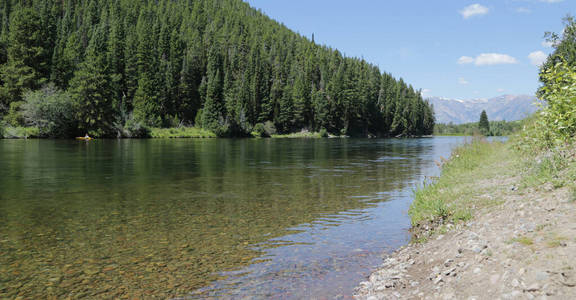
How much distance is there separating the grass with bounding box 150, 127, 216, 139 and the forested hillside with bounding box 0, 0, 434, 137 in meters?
3.00

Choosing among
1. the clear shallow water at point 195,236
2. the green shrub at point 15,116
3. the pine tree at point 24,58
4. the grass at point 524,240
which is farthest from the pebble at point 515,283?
the pine tree at point 24,58

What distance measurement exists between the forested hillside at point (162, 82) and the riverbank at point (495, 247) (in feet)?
265

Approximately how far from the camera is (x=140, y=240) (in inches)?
395

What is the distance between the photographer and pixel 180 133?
100 meters

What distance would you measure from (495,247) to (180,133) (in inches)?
3902

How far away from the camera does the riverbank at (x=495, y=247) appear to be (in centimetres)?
496

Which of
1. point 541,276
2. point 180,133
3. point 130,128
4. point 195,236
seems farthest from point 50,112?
point 541,276

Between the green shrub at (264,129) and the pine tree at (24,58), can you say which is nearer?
the pine tree at (24,58)

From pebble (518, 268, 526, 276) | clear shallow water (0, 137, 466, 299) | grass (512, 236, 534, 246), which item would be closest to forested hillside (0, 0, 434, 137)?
clear shallow water (0, 137, 466, 299)

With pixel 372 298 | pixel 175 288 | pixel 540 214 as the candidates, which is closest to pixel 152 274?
pixel 175 288

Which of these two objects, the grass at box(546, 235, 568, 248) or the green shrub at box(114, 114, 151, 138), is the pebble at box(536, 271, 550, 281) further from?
the green shrub at box(114, 114, 151, 138)

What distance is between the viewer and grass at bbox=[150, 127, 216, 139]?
94250mm

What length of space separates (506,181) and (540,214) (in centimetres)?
584

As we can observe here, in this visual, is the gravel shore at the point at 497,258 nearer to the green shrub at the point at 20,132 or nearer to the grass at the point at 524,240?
the grass at the point at 524,240
